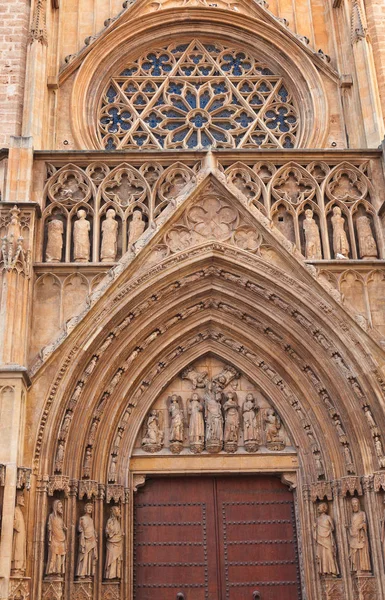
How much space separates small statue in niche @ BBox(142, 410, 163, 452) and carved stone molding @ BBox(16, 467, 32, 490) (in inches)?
81.4

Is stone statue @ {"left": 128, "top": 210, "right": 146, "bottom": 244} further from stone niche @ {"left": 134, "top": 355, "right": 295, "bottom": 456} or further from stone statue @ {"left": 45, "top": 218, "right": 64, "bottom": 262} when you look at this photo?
stone niche @ {"left": 134, "top": 355, "right": 295, "bottom": 456}

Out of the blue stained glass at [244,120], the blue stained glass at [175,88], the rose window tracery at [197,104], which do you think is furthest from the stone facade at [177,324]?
the blue stained glass at [175,88]

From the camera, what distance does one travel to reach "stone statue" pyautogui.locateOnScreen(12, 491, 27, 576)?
975cm

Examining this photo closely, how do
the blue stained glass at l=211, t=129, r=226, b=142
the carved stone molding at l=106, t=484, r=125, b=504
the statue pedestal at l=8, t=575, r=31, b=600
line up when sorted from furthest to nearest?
the blue stained glass at l=211, t=129, r=226, b=142
the carved stone molding at l=106, t=484, r=125, b=504
the statue pedestal at l=8, t=575, r=31, b=600

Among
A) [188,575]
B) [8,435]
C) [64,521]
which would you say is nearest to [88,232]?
[8,435]

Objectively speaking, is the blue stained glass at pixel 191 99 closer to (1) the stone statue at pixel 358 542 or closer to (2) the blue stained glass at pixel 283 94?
(2) the blue stained glass at pixel 283 94

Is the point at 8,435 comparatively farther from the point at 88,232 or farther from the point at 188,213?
the point at 188,213

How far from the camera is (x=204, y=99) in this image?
1466cm

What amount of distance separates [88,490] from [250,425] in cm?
262

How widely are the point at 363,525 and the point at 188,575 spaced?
8.44ft

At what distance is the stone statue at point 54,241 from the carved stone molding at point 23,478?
3.21 m

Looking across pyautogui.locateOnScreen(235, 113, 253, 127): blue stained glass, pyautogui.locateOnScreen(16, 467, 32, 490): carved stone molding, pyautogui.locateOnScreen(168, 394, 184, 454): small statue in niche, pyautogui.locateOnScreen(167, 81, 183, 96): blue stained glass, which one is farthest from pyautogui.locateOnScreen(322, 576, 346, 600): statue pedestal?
pyautogui.locateOnScreen(167, 81, 183, 96): blue stained glass

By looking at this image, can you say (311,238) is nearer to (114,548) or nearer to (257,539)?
(257,539)

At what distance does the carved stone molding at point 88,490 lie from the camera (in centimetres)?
1083
